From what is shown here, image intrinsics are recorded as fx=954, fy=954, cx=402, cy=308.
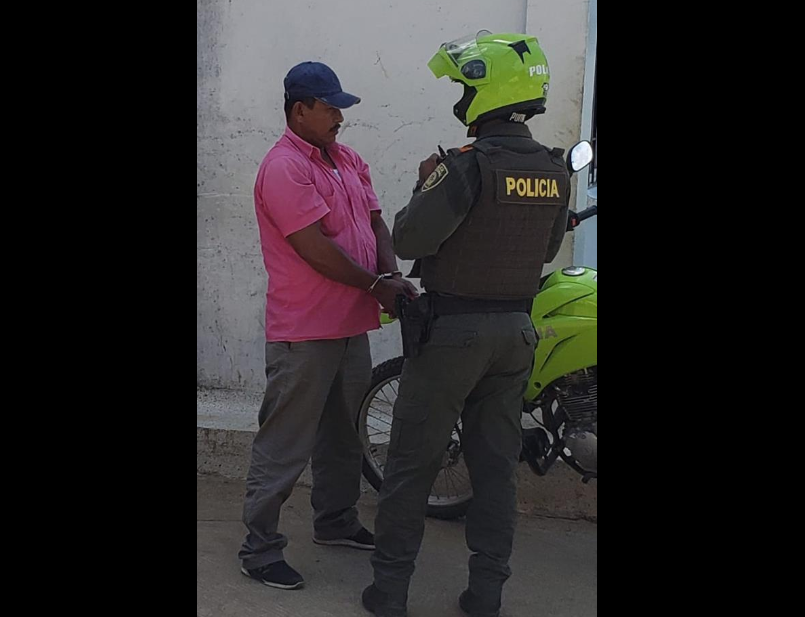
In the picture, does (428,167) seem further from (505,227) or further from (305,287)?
(305,287)

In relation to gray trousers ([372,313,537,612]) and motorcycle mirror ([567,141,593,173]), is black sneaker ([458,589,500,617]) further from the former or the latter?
motorcycle mirror ([567,141,593,173])

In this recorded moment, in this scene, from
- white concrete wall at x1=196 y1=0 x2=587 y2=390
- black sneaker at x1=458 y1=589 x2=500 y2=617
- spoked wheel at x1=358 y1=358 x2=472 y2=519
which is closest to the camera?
black sneaker at x1=458 y1=589 x2=500 y2=617

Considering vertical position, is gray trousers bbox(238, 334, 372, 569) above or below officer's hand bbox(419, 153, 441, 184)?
below

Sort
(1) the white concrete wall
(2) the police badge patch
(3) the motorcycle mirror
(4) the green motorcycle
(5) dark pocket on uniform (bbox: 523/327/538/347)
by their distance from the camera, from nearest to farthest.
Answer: (2) the police badge patch
(5) dark pocket on uniform (bbox: 523/327/538/347)
(3) the motorcycle mirror
(4) the green motorcycle
(1) the white concrete wall

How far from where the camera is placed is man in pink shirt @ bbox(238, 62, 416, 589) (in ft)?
10.8

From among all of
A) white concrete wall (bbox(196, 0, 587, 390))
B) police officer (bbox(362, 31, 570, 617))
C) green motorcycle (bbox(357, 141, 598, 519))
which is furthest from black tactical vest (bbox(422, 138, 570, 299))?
white concrete wall (bbox(196, 0, 587, 390))

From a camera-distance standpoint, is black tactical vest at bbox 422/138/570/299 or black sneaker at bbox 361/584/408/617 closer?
black tactical vest at bbox 422/138/570/299

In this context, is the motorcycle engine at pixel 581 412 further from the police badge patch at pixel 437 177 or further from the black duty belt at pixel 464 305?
the police badge patch at pixel 437 177

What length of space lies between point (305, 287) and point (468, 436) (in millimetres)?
783

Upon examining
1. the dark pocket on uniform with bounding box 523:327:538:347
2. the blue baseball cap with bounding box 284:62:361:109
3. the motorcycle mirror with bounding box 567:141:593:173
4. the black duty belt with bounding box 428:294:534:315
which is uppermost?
the blue baseball cap with bounding box 284:62:361:109

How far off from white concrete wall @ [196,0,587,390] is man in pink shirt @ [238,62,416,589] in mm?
1101
